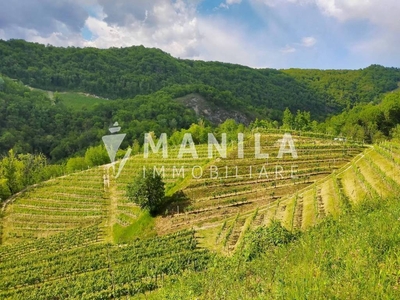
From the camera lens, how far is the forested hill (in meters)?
154

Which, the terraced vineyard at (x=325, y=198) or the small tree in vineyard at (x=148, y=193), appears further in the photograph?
the small tree in vineyard at (x=148, y=193)

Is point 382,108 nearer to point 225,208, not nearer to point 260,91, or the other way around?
point 225,208

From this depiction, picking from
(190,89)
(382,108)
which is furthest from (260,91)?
(382,108)

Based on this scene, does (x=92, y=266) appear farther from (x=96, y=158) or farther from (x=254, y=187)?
(x=96, y=158)

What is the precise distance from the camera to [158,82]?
178m

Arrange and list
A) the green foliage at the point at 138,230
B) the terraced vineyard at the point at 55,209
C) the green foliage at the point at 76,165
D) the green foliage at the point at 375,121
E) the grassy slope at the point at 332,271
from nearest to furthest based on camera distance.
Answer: the grassy slope at the point at 332,271 < the green foliage at the point at 138,230 < the terraced vineyard at the point at 55,209 < the green foliage at the point at 375,121 < the green foliage at the point at 76,165

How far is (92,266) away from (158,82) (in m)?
158

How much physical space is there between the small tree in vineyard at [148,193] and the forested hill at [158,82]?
334 feet

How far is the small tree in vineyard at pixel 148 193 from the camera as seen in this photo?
35219 mm

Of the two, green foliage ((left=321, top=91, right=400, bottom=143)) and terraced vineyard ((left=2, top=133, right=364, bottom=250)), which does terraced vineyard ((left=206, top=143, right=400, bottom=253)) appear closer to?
terraced vineyard ((left=2, top=133, right=364, bottom=250))

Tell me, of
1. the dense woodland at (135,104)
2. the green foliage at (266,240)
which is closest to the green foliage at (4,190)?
the dense woodland at (135,104)

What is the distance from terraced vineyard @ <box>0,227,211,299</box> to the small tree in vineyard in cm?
540

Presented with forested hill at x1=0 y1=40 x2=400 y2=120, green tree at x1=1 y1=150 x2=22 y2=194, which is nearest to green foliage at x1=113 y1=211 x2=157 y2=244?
green tree at x1=1 y1=150 x2=22 y2=194

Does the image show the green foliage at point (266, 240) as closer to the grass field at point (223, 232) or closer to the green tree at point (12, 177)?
the grass field at point (223, 232)
